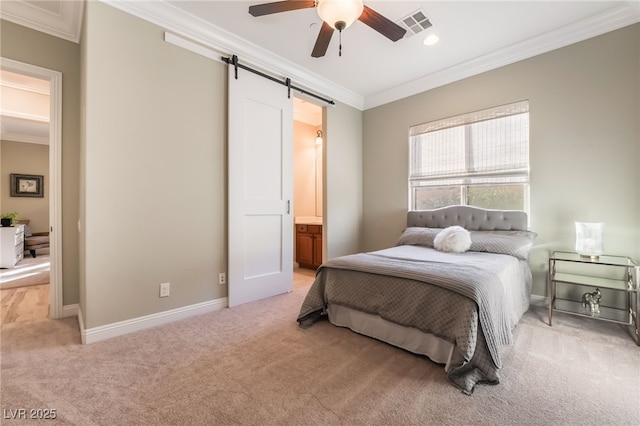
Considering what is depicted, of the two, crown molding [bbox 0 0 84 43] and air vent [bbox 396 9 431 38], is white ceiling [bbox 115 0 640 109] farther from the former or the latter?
crown molding [bbox 0 0 84 43]

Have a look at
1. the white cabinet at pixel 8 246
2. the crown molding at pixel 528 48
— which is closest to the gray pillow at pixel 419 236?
the crown molding at pixel 528 48

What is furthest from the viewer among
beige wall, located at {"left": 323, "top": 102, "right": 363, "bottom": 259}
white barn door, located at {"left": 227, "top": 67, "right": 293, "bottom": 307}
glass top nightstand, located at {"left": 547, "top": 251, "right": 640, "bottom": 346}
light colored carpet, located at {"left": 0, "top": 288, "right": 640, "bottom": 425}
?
beige wall, located at {"left": 323, "top": 102, "right": 363, "bottom": 259}

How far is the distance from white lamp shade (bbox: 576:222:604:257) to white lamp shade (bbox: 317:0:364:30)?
2665mm

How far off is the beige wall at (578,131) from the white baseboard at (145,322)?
3477mm

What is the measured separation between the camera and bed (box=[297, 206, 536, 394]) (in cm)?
170

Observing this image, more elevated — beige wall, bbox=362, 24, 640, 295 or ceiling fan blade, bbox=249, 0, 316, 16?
ceiling fan blade, bbox=249, 0, 316, 16

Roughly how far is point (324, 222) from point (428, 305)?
2396 millimetres

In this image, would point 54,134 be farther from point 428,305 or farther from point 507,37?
point 507,37

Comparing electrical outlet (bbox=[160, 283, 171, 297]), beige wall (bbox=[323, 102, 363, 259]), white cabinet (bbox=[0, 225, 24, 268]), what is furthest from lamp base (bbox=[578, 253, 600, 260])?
white cabinet (bbox=[0, 225, 24, 268])

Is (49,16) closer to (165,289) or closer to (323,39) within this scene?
(323,39)

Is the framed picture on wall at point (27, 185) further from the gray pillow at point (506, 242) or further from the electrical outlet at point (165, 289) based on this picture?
the gray pillow at point (506, 242)

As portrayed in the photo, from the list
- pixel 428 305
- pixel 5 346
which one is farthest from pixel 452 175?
pixel 5 346

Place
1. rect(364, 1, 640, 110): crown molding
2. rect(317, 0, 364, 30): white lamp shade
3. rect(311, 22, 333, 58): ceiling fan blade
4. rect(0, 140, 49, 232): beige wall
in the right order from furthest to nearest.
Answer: rect(0, 140, 49, 232): beige wall → rect(364, 1, 640, 110): crown molding → rect(311, 22, 333, 58): ceiling fan blade → rect(317, 0, 364, 30): white lamp shade

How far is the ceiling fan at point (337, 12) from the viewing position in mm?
1837
